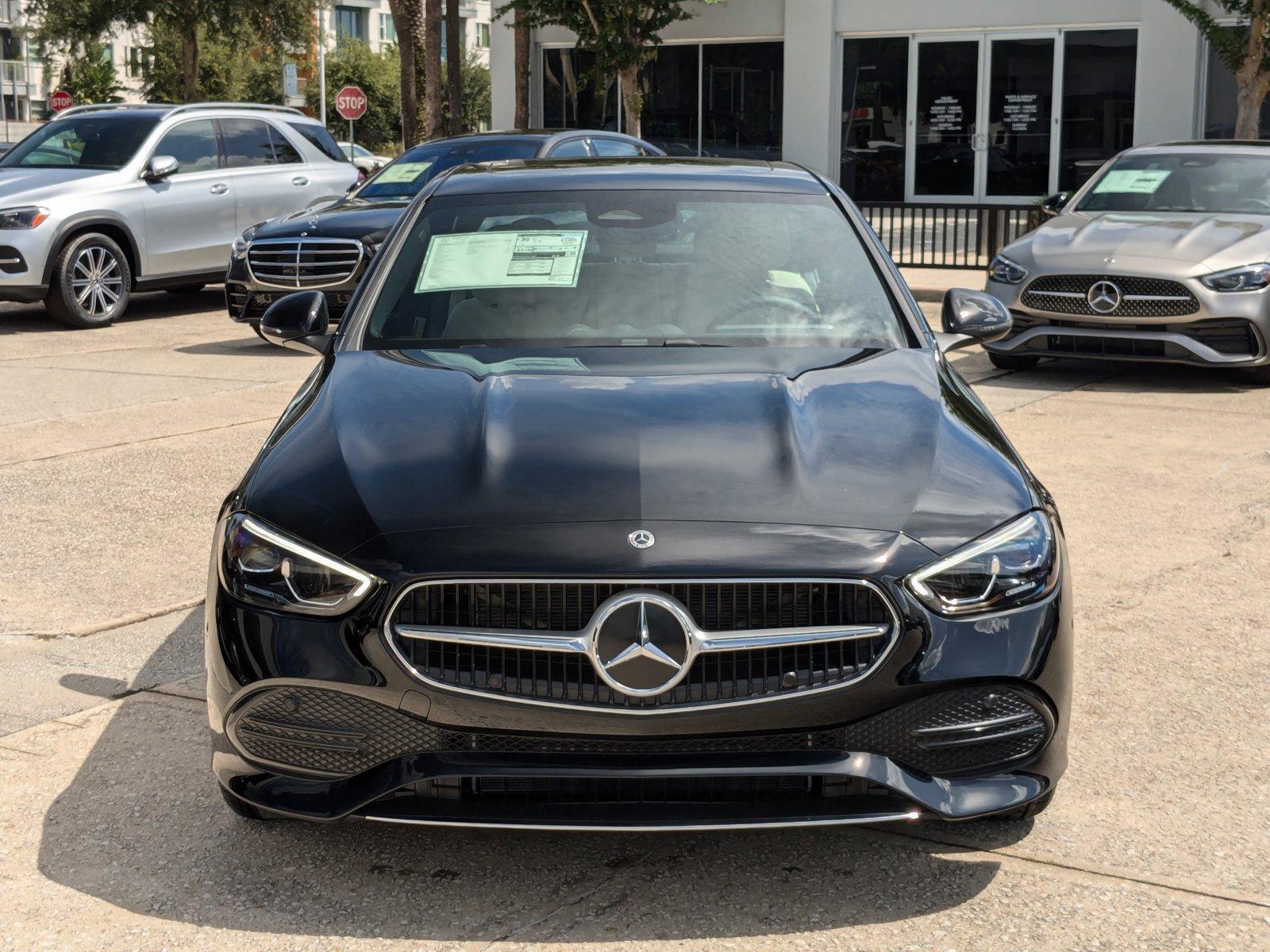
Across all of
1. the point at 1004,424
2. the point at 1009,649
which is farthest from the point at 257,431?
the point at 1009,649

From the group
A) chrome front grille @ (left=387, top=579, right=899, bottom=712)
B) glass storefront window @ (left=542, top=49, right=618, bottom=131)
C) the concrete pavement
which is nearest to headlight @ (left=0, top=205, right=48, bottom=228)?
the concrete pavement

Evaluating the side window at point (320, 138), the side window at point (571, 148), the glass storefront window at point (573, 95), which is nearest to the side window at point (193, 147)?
the side window at point (320, 138)

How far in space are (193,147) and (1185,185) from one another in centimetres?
857

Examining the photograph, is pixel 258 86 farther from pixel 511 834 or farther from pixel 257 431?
pixel 511 834

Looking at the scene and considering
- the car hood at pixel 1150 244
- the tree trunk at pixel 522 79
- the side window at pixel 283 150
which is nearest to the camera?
the car hood at pixel 1150 244

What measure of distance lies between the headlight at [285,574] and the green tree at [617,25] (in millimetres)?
21304

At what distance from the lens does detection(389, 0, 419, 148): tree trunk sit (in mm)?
30594

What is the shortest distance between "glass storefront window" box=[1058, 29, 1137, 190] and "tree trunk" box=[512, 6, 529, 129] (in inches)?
360

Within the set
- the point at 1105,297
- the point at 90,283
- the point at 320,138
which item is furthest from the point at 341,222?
the point at 1105,297

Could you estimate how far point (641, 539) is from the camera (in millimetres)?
3016

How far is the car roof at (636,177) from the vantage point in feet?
15.4

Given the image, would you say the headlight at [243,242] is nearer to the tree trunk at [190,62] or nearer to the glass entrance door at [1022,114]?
the glass entrance door at [1022,114]

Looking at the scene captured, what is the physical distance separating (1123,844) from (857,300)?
1.64m

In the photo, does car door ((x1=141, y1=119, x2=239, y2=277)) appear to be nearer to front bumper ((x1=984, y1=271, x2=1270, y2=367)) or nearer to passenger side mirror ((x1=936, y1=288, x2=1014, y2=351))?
front bumper ((x1=984, y1=271, x2=1270, y2=367))
